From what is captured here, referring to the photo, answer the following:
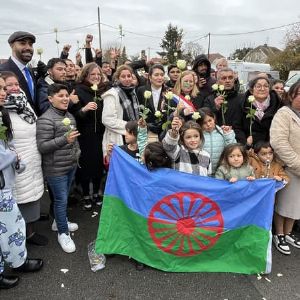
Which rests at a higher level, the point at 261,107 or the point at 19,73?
the point at 19,73

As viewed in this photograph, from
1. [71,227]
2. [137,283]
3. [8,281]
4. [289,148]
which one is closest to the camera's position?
[8,281]

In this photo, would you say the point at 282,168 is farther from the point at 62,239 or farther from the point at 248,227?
the point at 62,239

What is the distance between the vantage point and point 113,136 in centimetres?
448

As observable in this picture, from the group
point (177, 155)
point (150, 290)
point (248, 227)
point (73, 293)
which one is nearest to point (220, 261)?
point (248, 227)

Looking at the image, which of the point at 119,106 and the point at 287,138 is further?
the point at 119,106

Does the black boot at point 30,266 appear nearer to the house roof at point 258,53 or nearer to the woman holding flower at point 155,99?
the woman holding flower at point 155,99

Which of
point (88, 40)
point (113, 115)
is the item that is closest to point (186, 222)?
point (113, 115)

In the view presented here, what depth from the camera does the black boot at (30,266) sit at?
3.39 m

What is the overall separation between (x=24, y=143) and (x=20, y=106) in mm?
376

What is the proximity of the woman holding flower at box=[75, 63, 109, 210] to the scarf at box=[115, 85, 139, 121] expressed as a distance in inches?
11.6

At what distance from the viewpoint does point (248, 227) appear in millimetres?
3354

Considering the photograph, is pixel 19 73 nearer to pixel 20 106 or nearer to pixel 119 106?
pixel 20 106

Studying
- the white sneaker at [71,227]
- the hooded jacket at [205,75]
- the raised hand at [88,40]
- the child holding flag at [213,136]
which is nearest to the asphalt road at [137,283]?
the white sneaker at [71,227]

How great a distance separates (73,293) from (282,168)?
8.64 ft
